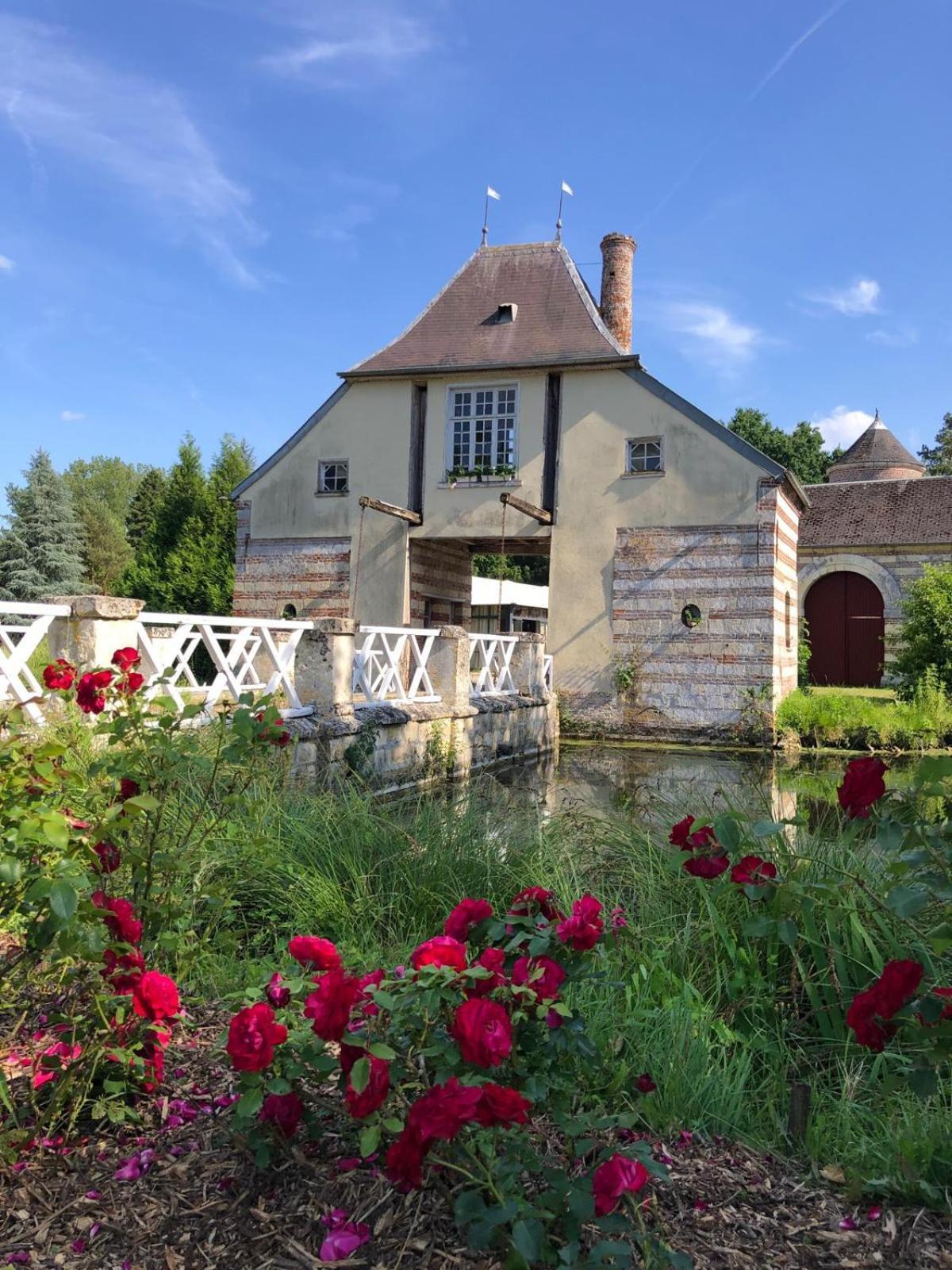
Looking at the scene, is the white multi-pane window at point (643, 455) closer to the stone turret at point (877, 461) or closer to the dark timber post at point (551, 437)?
the dark timber post at point (551, 437)

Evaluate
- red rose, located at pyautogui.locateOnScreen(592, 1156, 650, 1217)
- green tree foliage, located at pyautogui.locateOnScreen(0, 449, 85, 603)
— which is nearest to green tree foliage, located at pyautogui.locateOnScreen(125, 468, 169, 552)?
green tree foliage, located at pyautogui.locateOnScreen(0, 449, 85, 603)

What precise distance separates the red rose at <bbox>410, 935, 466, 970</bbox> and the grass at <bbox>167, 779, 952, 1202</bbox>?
406mm

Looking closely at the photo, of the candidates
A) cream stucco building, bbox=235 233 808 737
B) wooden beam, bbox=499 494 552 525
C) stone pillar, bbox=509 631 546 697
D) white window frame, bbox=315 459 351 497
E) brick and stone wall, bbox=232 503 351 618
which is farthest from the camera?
white window frame, bbox=315 459 351 497

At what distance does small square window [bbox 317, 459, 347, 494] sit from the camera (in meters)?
18.0

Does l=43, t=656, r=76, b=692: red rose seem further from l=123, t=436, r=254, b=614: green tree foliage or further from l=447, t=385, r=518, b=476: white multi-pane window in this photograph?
l=123, t=436, r=254, b=614: green tree foliage

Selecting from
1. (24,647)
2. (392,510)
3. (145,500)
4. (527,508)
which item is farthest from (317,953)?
(145,500)

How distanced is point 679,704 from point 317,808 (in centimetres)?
1167

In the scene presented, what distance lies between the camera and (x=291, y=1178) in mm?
2117

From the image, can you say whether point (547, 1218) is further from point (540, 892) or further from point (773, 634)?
point (773, 634)

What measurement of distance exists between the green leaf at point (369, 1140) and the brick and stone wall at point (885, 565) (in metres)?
21.8

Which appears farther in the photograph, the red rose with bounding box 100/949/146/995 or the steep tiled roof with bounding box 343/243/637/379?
the steep tiled roof with bounding box 343/243/637/379

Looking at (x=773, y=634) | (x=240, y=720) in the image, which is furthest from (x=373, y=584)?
(x=240, y=720)

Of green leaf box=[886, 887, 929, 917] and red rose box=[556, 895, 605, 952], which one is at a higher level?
green leaf box=[886, 887, 929, 917]

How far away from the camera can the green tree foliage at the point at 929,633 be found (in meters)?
15.9
